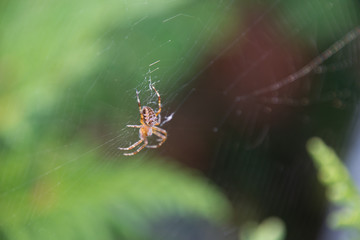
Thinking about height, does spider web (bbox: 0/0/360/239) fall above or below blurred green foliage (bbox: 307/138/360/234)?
above

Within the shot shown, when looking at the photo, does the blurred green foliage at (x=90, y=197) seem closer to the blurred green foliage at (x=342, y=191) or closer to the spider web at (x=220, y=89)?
the spider web at (x=220, y=89)

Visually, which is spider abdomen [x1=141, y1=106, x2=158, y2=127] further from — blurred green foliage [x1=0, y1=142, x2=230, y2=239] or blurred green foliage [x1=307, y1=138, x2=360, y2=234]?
blurred green foliage [x1=307, y1=138, x2=360, y2=234]

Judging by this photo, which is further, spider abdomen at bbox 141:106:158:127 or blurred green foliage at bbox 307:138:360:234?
spider abdomen at bbox 141:106:158:127

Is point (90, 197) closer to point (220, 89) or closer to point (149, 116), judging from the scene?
point (149, 116)

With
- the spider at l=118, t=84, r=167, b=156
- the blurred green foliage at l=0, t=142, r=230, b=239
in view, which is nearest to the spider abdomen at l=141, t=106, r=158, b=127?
the spider at l=118, t=84, r=167, b=156

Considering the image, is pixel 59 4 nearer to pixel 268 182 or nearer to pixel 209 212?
pixel 209 212

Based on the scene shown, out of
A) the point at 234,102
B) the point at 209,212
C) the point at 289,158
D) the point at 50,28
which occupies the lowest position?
the point at 209,212

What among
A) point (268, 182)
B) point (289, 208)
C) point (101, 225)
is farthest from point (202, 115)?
point (101, 225)

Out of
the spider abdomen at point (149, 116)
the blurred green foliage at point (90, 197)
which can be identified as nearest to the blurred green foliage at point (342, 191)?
the blurred green foliage at point (90, 197)
